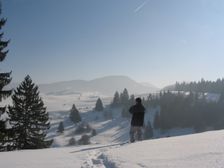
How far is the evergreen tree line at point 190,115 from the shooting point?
128m

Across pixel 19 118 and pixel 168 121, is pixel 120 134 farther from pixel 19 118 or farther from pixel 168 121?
pixel 19 118

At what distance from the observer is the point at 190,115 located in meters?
131

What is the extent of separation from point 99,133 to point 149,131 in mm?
28744

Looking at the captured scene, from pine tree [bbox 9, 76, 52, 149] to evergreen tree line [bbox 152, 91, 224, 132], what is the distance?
103 meters

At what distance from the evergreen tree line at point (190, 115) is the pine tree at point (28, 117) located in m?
103

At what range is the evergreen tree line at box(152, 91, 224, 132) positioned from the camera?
128m

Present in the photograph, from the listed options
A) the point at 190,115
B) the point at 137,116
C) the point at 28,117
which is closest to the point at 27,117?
the point at 28,117

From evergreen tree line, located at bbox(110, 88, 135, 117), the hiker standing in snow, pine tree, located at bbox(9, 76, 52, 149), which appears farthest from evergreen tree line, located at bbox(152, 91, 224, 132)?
the hiker standing in snow

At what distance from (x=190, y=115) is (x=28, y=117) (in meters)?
111

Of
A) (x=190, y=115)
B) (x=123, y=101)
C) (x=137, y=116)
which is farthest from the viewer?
(x=123, y=101)

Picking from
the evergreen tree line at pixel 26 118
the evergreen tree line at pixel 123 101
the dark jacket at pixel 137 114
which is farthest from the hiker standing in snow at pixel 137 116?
the evergreen tree line at pixel 123 101


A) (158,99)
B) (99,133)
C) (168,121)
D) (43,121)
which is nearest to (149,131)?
(168,121)

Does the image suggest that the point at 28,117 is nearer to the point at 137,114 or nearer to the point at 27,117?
the point at 27,117

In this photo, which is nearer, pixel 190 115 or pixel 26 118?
pixel 26 118
